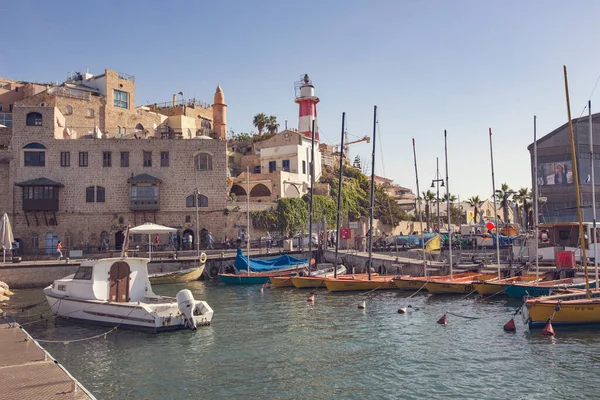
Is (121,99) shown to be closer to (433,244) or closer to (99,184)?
(99,184)

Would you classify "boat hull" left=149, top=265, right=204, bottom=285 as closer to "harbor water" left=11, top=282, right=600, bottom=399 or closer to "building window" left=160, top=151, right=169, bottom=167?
"harbor water" left=11, top=282, right=600, bottom=399

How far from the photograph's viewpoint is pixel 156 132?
6519 centimetres

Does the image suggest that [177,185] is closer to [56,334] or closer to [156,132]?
[156,132]

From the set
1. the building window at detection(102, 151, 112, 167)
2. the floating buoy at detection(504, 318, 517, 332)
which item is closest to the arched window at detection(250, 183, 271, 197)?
the building window at detection(102, 151, 112, 167)

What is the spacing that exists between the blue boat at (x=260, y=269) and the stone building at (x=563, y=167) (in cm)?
2692

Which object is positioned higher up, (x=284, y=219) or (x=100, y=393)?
(x=284, y=219)

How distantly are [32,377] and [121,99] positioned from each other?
5782cm

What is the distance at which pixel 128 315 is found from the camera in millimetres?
21719

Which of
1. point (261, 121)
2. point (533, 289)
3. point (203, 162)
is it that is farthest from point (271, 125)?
point (533, 289)

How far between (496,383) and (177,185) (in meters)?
40.8

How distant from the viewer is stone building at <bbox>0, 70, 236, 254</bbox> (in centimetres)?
4850

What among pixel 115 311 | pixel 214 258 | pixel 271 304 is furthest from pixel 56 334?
pixel 214 258

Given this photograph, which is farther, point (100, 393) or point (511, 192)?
point (511, 192)

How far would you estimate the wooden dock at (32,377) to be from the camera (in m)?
10.8
